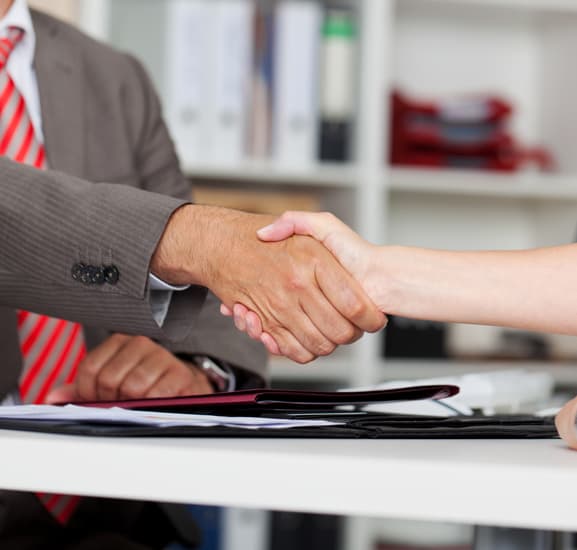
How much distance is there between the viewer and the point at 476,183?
235 centimetres

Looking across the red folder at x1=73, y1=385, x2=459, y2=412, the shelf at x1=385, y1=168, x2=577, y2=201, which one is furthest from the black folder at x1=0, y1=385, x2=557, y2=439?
the shelf at x1=385, y1=168, x2=577, y2=201

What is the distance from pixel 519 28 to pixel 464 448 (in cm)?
230

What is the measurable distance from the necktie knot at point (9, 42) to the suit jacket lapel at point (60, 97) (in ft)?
0.13

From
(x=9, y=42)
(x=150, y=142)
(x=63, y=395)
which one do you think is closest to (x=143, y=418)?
(x=63, y=395)

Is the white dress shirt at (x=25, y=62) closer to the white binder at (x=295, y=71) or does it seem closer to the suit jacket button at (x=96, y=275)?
the suit jacket button at (x=96, y=275)

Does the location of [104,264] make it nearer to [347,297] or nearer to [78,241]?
[78,241]

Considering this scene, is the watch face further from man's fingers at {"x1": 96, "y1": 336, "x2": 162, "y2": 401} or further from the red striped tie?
the red striped tie

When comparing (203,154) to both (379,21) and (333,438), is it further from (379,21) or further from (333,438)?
(333,438)

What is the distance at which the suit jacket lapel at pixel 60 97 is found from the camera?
4.60ft

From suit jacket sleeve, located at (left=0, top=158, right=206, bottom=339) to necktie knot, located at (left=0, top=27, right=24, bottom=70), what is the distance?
569 mm

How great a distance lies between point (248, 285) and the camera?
825mm

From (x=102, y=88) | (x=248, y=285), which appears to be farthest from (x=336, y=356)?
(x=248, y=285)

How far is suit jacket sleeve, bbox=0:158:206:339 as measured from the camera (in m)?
0.79

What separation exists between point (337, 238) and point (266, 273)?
0.07 metres
